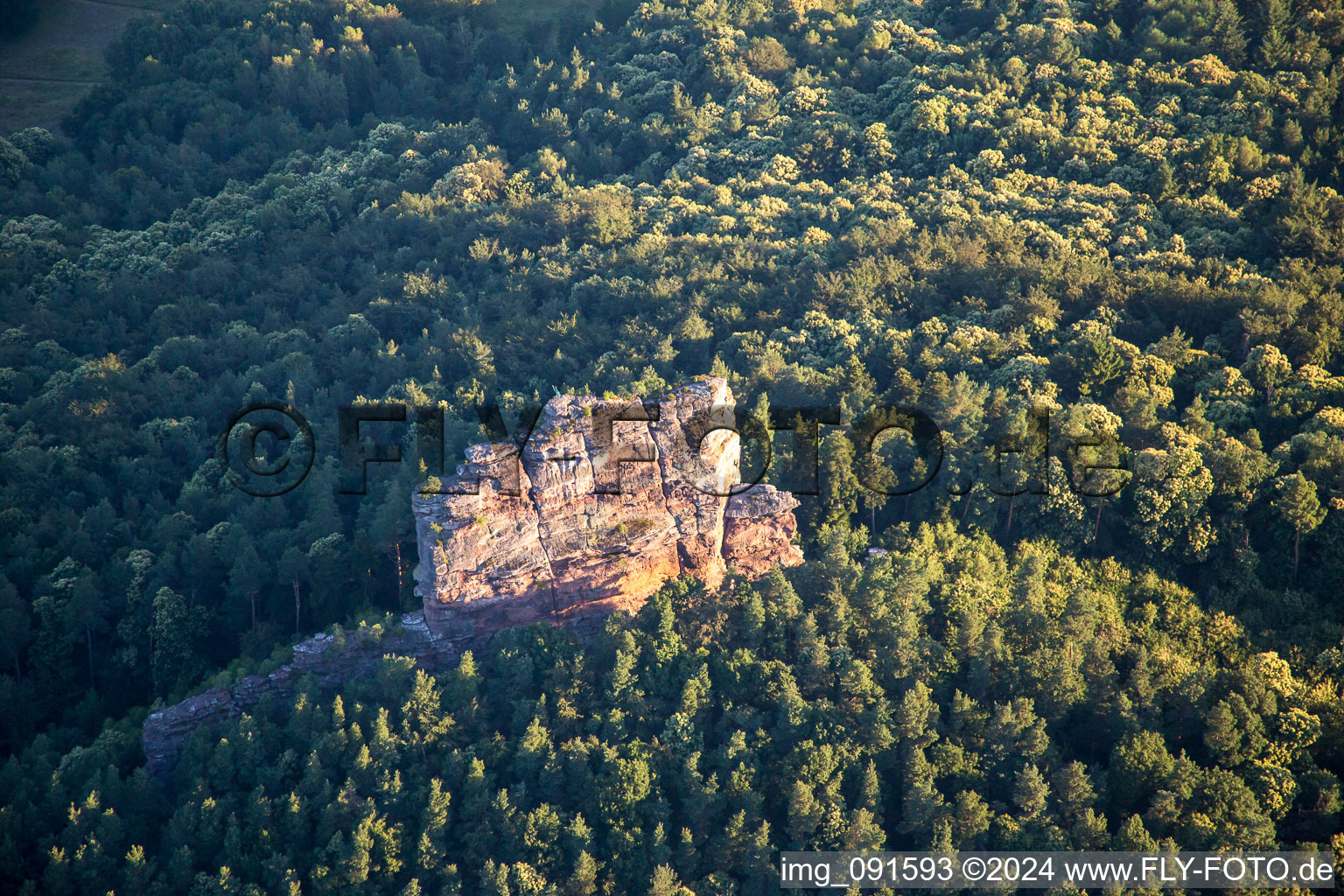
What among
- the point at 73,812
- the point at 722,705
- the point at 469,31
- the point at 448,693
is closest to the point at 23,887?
the point at 73,812

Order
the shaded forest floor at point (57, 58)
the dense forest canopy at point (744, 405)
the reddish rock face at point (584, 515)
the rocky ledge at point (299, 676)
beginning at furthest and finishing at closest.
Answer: the shaded forest floor at point (57, 58)
the rocky ledge at point (299, 676)
the reddish rock face at point (584, 515)
the dense forest canopy at point (744, 405)

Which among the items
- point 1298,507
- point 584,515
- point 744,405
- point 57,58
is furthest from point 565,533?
point 57,58

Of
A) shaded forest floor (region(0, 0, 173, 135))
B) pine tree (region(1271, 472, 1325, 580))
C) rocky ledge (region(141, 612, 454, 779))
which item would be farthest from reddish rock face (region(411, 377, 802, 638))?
shaded forest floor (region(0, 0, 173, 135))

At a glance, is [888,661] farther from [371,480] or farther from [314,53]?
[314,53]

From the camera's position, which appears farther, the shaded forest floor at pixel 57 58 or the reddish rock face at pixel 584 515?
the shaded forest floor at pixel 57 58

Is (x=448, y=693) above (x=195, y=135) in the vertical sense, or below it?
below

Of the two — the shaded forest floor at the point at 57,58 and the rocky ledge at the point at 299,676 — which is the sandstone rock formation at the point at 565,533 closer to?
the rocky ledge at the point at 299,676

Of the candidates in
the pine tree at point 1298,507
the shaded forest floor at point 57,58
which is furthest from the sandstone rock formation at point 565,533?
the shaded forest floor at point 57,58
